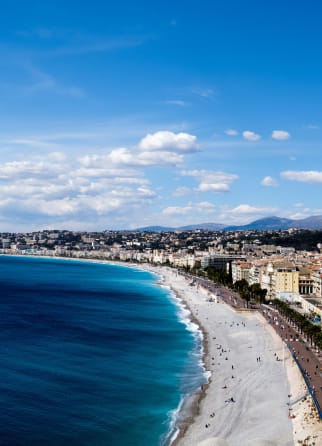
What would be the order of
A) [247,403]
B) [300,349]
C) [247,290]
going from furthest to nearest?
[247,290] < [300,349] < [247,403]

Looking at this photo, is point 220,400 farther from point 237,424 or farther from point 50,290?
point 50,290

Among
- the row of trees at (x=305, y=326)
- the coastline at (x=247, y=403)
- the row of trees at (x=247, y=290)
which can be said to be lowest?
the coastline at (x=247, y=403)

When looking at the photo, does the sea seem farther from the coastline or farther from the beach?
the beach

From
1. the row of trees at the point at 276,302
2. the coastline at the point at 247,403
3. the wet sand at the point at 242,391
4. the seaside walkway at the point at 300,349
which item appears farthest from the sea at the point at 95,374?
the row of trees at the point at 276,302

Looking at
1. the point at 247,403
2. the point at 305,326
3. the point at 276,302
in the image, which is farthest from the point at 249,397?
the point at 276,302

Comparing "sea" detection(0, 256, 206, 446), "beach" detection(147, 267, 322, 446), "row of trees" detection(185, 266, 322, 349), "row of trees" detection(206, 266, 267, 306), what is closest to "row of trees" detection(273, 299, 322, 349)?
"row of trees" detection(185, 266, 322, 349)

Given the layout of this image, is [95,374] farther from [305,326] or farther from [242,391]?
[305,326]

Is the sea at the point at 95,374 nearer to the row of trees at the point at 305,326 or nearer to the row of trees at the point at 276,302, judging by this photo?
the row of trees at the point at 305,326
